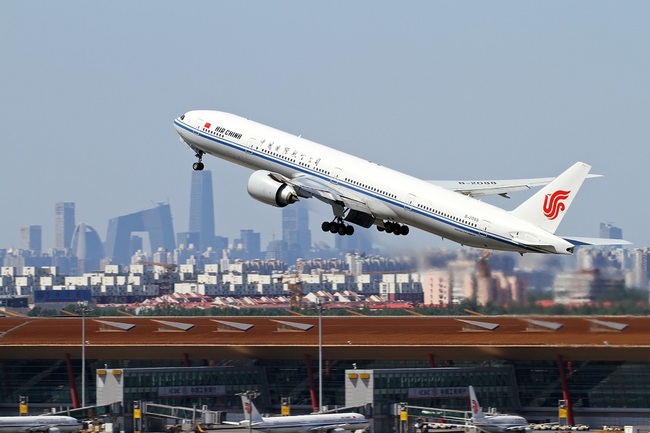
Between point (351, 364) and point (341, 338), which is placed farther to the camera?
point (351, 364)

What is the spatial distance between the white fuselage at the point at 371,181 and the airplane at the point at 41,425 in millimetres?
17888

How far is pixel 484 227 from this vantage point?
75875 mm

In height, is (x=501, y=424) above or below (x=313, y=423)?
below

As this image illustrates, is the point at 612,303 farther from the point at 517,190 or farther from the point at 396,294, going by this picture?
the point at 396,294

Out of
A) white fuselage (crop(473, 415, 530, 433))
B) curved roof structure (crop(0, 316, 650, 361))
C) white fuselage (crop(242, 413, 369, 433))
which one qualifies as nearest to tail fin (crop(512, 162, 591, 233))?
curved roof structure (crop(0, 316, 650, 361))

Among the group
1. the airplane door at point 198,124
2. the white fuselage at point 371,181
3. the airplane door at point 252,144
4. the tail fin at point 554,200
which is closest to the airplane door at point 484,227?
the white fuselage at point 371,181

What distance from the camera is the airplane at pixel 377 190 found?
75.5 m

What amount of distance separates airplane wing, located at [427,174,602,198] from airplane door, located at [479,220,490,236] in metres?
11.9

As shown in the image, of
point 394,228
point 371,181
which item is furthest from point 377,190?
point 394,228

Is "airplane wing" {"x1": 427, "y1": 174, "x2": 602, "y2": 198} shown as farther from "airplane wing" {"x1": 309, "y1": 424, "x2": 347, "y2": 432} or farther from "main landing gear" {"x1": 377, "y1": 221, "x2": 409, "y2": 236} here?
"airplane wing" {"x1": 309, "y1": 424, "x2": 347, "y2": 432}

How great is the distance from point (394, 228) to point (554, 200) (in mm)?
12595

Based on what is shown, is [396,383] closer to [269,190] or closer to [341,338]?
[341,338]

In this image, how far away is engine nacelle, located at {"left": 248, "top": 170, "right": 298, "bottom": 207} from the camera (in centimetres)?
8456

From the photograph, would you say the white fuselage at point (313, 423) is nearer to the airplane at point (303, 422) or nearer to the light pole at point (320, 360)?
the airplane at point (303, 422)
